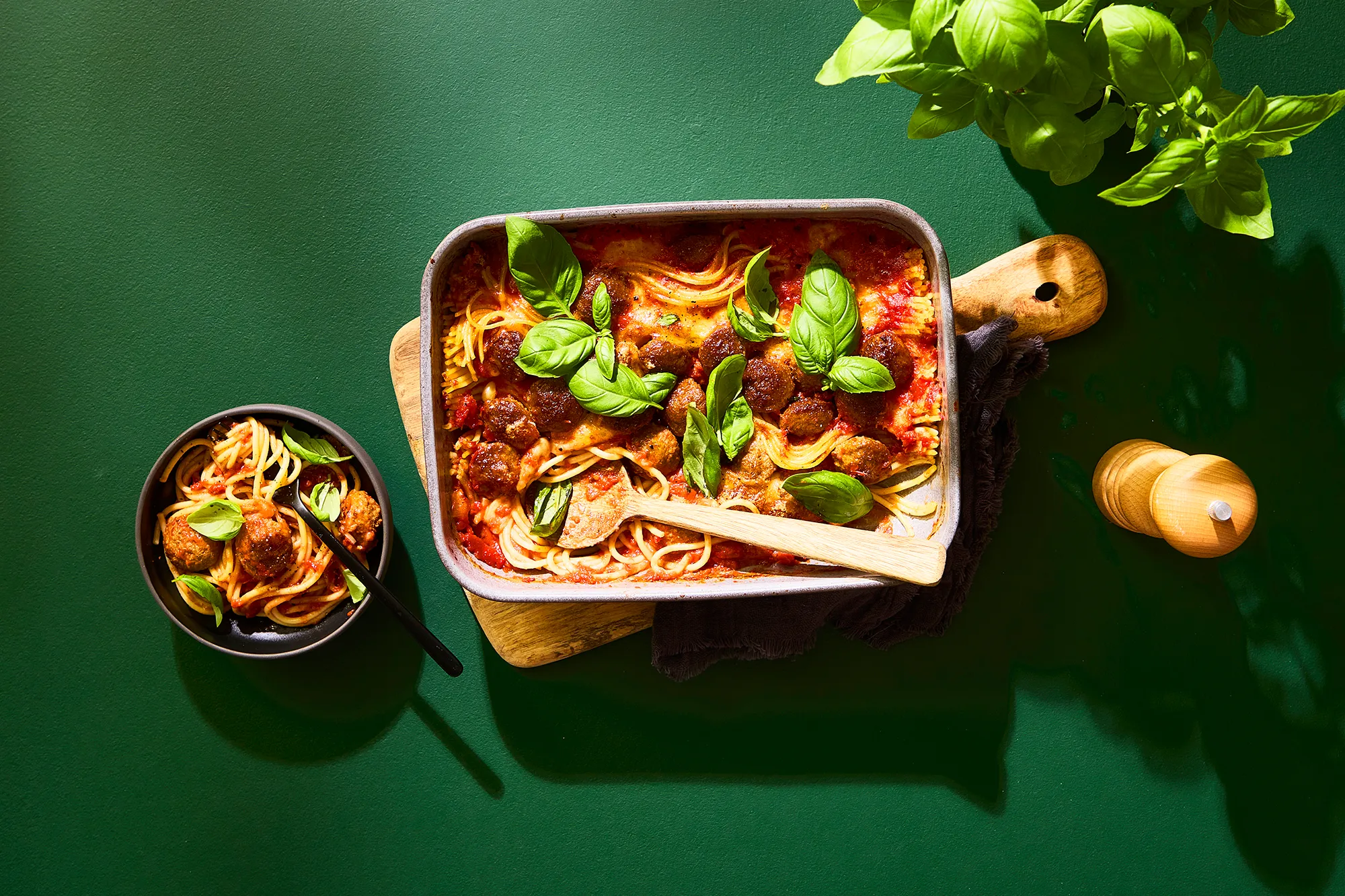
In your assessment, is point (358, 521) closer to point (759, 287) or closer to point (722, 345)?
point (722, 345)

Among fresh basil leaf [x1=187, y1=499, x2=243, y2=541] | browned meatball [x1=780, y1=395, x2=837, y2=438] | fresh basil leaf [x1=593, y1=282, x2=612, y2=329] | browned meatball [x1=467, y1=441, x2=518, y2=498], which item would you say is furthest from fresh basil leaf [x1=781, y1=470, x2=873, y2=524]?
fresh basil leaf [x1=187, y1=499, x2=243, y2=541]

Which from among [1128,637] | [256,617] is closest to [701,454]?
[256,617]

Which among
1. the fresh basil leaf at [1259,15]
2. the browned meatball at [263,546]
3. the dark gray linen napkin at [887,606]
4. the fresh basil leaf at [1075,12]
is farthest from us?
the dark gray linen napkin at [887,606]

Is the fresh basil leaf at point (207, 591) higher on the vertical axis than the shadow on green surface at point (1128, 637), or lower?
higher

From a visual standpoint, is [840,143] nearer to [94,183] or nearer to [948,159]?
[948,159]

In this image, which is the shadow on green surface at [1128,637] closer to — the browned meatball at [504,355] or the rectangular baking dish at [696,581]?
the rectangular baking dish at [696,581]

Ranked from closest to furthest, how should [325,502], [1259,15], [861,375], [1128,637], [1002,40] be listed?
[1002,40] → [1259,15] → [861,375] → [325,502] → [1128,637]

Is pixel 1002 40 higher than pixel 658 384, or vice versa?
pixel 1002 40

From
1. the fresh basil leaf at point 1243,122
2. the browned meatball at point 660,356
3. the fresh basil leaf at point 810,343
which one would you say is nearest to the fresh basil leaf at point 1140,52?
the fresh basil leaf at point 1243,122
